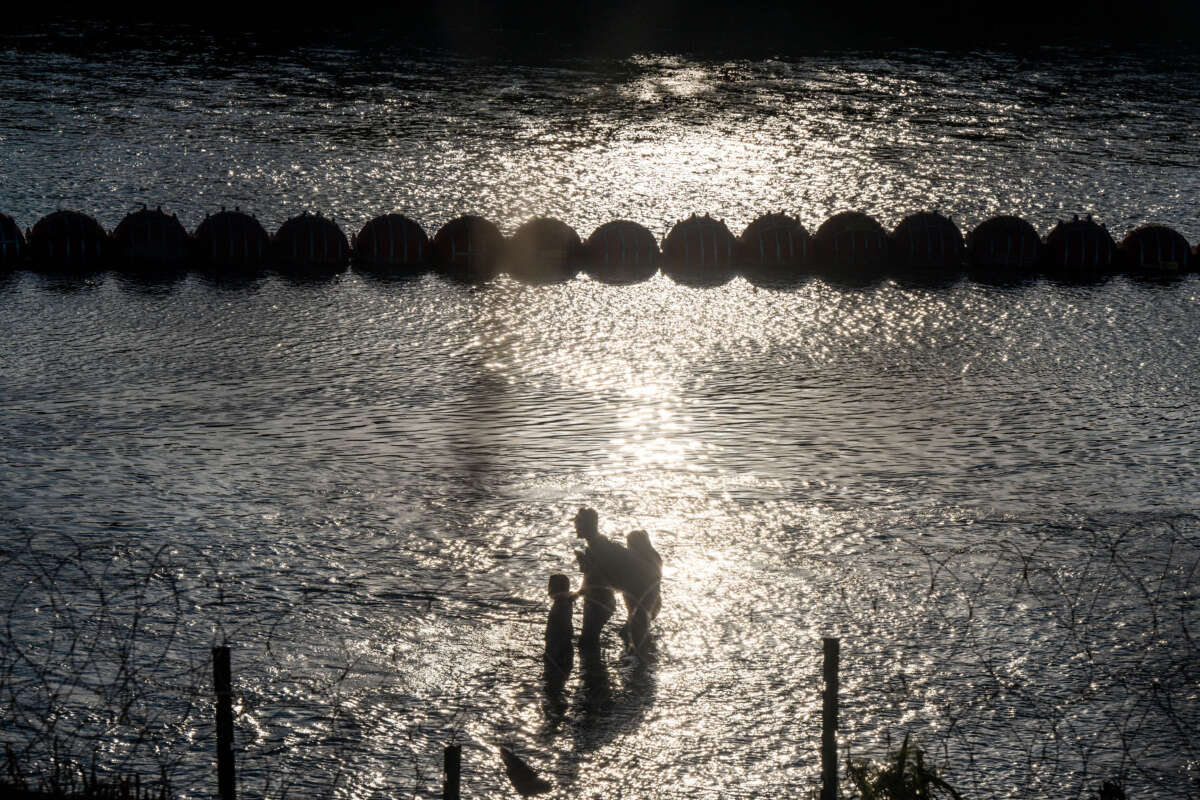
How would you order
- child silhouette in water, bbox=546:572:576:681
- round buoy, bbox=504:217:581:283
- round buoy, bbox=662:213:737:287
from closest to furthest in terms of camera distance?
child silhouette in water, bbox=546:572:576:681 → round buoy, bbox=504:217:581:283 → round buoy, bbox=662:213:737:287

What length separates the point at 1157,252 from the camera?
4147cm

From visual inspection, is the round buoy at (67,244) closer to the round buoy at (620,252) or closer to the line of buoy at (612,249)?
the line of buoy at (612,249)

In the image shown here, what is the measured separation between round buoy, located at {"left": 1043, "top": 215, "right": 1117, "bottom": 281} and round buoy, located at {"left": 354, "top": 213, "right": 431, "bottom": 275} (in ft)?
60.5

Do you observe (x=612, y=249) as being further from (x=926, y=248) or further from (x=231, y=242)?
(x=231, y=242)

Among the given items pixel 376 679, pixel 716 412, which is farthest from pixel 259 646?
pixel 716 412

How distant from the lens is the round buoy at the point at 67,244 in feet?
134

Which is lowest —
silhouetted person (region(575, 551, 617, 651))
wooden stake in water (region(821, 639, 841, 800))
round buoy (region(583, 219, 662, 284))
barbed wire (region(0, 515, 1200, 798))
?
barbed wire (region(0, 515, 1200, 798))

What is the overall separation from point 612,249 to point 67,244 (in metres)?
15.7

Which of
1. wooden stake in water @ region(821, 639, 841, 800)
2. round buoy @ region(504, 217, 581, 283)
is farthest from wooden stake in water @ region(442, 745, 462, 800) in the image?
round buoy @ region(504, 217, 581, 283)

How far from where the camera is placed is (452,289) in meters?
39.1

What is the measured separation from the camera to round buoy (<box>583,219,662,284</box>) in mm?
41656

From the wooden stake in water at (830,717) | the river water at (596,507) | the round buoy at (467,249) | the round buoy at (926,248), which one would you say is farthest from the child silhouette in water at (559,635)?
the round buoy at (926,248)

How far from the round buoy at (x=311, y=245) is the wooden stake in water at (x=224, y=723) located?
3096 centimetres

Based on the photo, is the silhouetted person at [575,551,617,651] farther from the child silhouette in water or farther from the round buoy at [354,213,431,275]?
the round buoy at [354,213,431,275]
